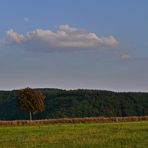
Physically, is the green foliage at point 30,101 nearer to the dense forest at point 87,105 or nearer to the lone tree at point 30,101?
the lone tree at point 30,101

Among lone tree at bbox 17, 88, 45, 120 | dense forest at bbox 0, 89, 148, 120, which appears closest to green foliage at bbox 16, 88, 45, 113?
lone tree at bbox 17, 88, 45, 120

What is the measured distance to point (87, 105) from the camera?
157 meters

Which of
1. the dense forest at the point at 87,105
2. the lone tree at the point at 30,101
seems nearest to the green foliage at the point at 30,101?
the lone tree at the point at 30,101

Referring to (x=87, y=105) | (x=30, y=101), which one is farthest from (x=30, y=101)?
(x=87, y=105)

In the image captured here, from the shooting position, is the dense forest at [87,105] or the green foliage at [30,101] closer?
the green foliage at [30,101]

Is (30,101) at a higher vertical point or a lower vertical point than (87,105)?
lower

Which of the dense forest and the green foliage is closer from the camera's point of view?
the green foliage

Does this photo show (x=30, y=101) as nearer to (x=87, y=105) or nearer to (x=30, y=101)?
(x=30, y=101)

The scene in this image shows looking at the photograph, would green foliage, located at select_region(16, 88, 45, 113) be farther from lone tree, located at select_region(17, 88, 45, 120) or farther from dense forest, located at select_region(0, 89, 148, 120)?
dense forest, located at select_region(0, 89, 148, 120)

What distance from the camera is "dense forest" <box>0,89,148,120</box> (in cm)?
14851

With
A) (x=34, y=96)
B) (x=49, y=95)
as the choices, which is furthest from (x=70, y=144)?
(x=49, y=95)

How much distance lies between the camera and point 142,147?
3219 centimetres

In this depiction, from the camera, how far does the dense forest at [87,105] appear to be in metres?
149

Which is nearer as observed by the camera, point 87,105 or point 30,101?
point 30,101
